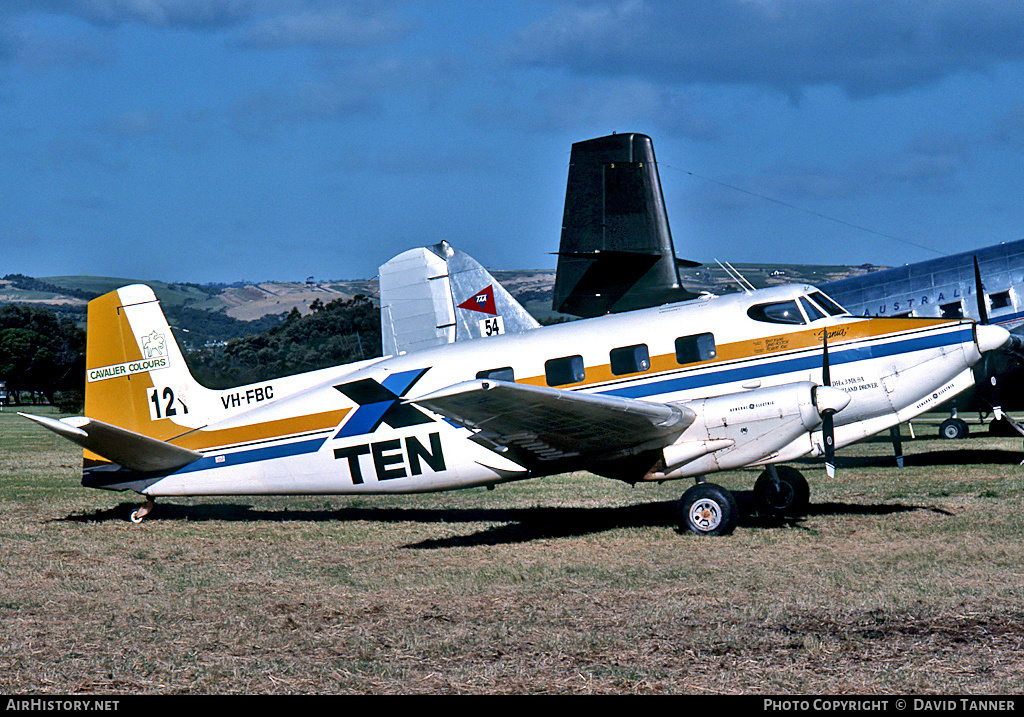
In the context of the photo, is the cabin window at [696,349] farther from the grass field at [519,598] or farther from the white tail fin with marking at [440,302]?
the white tail fin with marking at [440,302]

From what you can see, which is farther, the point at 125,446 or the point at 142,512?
the point at 142,512

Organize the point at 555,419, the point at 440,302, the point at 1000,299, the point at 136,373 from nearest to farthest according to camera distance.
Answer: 1. the point at 555,419
2. the point at 136,373
3. the point at 440,302
4. the point at 1000,299

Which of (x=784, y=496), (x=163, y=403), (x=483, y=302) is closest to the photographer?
(x=784, y=496)

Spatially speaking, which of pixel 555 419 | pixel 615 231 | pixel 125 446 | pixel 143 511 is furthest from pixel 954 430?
pixel 125 446

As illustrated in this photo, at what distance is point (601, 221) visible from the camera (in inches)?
977

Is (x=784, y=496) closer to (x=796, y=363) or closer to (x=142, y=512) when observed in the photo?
(x=796, y=363)

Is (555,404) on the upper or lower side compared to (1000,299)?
lower

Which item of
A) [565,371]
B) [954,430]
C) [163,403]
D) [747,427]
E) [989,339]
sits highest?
[163,403]

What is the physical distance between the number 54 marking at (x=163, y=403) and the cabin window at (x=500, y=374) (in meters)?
5.03

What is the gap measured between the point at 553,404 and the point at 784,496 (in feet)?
15.3

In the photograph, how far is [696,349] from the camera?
13.1 m

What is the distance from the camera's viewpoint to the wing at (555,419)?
1080cm

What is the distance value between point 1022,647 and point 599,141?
1916 centimetres

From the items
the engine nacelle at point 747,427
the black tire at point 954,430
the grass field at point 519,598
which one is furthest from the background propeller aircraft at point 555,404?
the black tire at point 954,430
